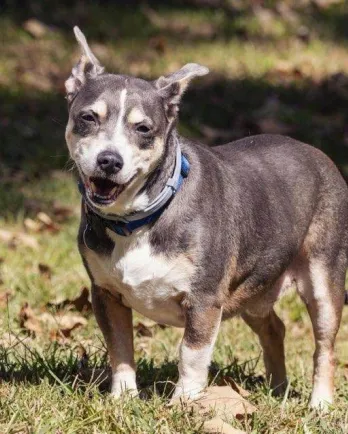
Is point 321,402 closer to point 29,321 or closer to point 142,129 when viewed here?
point 142,129

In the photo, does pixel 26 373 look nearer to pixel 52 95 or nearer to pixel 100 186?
pixel 100 186

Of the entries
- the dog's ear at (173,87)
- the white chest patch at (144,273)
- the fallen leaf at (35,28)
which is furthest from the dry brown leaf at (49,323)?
the fallen leaf at (35,28)

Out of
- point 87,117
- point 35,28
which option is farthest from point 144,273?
point 35,28

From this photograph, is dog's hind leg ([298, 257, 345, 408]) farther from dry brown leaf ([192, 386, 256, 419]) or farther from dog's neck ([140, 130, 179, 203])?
dog's neck ([140, 130, 179, 203])

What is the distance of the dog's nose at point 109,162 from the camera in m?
4.35

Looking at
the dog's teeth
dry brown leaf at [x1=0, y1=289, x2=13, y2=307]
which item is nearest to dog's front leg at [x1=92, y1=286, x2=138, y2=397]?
the dog's teeth

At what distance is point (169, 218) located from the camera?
4664mm

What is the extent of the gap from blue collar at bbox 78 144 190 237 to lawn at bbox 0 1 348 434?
46 centimetres

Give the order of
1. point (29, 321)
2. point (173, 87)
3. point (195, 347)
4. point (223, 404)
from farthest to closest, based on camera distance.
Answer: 1. point (29, 321)
2. point (173, 87)
3. point (195, 347)
4. point (223, 404)

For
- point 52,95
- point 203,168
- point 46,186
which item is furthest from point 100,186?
point 52,95

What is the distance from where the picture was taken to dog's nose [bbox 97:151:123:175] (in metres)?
4.35

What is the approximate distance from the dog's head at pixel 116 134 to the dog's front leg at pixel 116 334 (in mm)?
526

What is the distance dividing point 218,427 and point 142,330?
6.77 ft

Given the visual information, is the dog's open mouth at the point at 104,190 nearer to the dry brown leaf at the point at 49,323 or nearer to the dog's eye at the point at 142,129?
the dog's eye at the point at 142,129
